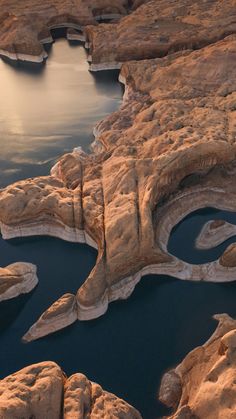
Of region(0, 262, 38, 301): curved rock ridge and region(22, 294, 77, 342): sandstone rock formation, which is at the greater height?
region(0, 262, 38, 301): curved rock ridge

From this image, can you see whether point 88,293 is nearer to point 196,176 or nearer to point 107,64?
point 196,176

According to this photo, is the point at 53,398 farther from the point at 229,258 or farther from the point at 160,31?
the point at 160,31

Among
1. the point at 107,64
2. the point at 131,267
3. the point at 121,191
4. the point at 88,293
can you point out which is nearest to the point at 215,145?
the point at 121,191

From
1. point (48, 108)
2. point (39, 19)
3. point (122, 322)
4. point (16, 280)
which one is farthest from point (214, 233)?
point (39, 19)

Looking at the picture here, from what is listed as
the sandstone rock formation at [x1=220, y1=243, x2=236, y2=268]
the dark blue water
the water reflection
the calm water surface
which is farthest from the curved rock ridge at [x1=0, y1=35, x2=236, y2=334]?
the water reflection

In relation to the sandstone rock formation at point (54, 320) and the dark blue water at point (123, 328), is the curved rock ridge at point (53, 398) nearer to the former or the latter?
the dark blue water at point (123, 328)

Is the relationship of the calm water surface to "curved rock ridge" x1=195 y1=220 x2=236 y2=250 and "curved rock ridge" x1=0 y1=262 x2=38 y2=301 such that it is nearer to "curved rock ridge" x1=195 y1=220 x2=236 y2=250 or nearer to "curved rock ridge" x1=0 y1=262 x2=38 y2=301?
"curved rock ridge" x1=0 y1=262 x2=38 y2=301
